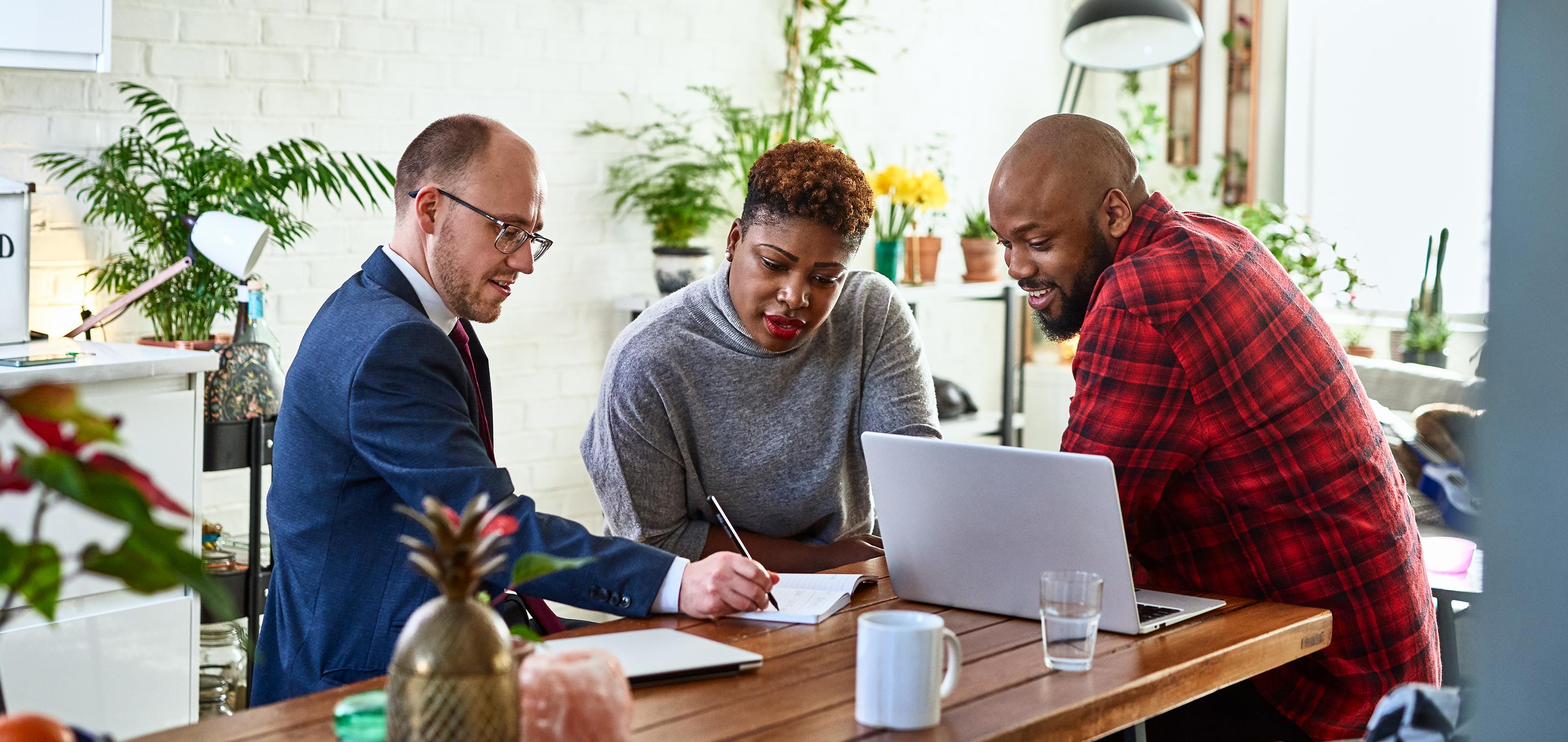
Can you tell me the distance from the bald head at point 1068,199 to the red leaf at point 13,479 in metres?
1.48

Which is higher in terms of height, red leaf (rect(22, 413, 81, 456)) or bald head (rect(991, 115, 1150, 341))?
bald head (rect(991, 115, 1150, 341))

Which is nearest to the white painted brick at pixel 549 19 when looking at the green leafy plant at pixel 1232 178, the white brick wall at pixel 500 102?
the white brick wall at pixel 500 102

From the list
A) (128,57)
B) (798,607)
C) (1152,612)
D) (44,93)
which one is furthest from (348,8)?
(1152,612)

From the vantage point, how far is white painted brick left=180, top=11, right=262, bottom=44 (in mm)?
3246

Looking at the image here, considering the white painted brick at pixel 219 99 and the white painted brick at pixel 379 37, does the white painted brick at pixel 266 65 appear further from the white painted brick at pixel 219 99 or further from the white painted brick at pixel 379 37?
the white painted brick at pixel 379 37

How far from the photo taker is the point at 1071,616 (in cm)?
147

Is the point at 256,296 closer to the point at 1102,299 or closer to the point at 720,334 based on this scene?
the point at 720,334

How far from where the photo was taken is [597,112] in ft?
13.6

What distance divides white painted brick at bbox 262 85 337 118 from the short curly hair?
Result: 5.63 ft

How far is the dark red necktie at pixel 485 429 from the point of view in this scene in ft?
6.46

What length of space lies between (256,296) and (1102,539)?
180cm

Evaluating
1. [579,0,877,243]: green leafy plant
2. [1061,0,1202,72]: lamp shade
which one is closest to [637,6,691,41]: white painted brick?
[579,0,877,243]: green leafy plant

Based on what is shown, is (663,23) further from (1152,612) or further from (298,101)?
(1152,612)

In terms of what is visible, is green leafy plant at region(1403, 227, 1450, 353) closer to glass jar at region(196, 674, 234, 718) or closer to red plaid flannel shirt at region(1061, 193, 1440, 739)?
red plaid flannel shirt at region(1061, 193, 1440, 739)
